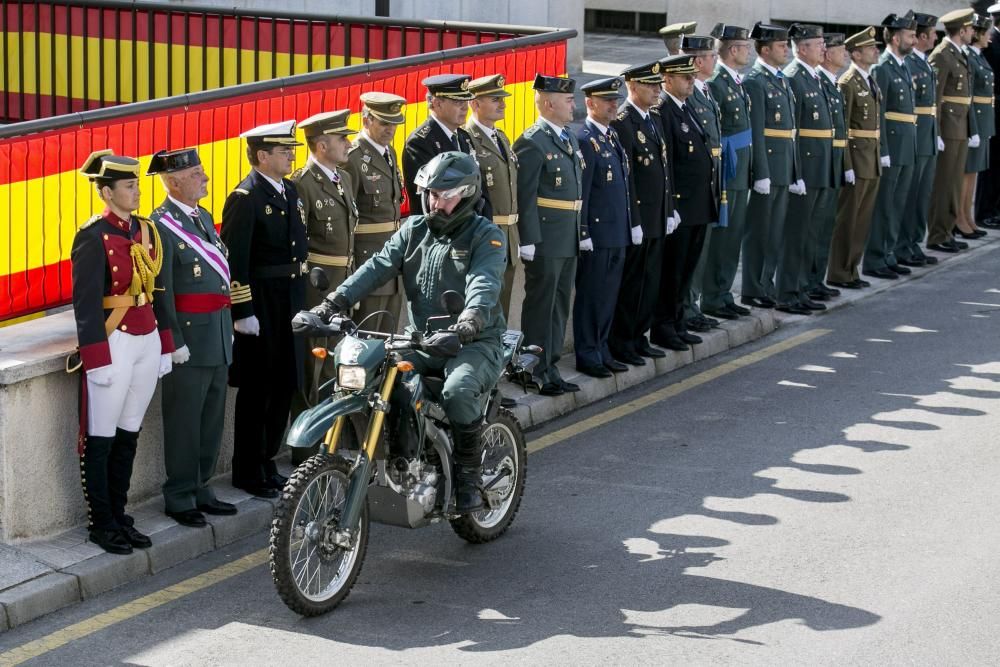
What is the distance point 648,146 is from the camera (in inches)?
448

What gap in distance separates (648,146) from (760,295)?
2447mm

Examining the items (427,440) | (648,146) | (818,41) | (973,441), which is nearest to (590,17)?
(818,41)

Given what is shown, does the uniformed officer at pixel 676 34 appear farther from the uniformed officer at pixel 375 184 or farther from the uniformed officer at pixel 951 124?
the uniformed officer at pixel 375 184

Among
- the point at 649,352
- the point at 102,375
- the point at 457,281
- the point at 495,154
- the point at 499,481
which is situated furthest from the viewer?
the point at 649,352

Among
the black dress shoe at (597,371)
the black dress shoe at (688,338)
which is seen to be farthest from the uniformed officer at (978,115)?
the black dress shoe at (597,371)

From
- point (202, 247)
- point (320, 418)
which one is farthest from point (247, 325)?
point (320, 418)

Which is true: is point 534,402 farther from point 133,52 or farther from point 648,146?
point 133,52

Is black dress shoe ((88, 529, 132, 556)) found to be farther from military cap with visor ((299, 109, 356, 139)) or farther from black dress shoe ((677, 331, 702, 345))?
black dress shoe ((677, 331, 702, 345))

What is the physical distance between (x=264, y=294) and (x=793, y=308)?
233 inches

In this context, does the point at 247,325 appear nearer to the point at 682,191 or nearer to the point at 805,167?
the point at 682,191

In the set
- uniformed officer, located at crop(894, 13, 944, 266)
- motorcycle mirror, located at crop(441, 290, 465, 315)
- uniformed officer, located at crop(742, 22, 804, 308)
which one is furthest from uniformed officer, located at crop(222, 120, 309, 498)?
uniformed officer, located at crop(894, 13, 944, 266)

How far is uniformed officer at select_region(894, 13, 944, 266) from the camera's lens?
14922 millimetres

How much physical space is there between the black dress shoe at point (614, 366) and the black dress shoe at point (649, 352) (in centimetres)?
34

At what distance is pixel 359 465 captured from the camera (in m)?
7.33
